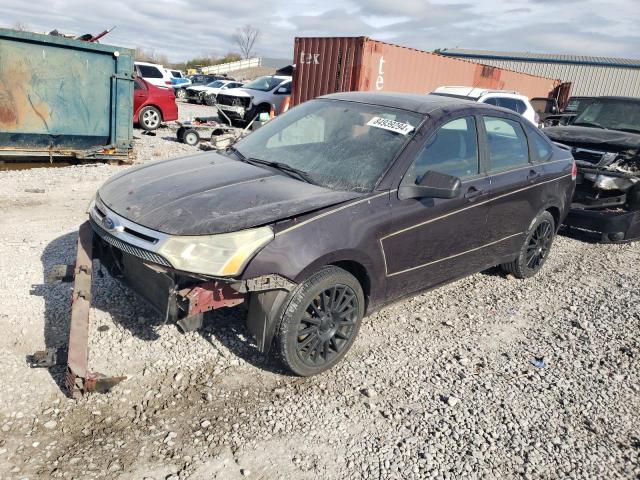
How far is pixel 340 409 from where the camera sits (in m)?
2.94

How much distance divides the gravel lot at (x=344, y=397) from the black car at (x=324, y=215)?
0.38 m

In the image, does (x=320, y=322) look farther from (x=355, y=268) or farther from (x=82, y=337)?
(x=82, y=337)

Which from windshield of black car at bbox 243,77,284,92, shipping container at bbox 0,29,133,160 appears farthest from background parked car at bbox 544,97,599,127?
windshield of black car at bbox 243,77,284,92

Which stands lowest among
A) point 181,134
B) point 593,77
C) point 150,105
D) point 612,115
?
point 181,134

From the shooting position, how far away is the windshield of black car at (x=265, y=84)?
17.5 meters

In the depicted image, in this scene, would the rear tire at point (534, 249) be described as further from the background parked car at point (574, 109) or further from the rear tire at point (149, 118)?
the rear tire at point (149, 118)

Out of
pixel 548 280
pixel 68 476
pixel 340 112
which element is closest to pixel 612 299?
pixel 548 280

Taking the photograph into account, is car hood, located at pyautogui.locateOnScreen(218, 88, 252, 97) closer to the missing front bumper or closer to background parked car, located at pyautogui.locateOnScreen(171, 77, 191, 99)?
background parked car, located at pyautogui.locateOnScreen(171, 77, 191, 99)

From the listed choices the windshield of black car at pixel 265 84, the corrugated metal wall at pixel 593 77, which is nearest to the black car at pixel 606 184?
the windshield of black car at pixel 265 84

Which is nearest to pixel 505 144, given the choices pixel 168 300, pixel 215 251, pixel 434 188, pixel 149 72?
pixel 434 188

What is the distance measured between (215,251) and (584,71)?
41068 mm

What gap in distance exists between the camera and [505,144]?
4340mm

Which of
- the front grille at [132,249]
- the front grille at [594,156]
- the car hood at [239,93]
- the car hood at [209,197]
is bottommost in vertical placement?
the front grille at [132,249]

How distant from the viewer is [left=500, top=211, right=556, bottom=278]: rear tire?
4824 mm
